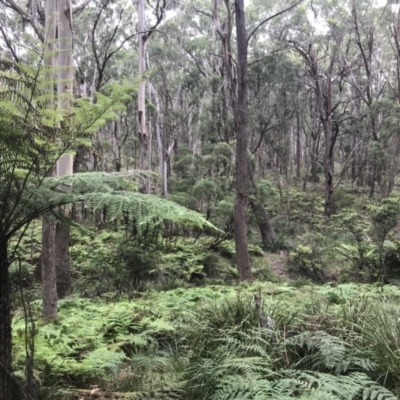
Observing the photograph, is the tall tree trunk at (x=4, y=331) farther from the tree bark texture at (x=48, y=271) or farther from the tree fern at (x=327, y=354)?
the tree bark texture at (x=48, y=271)

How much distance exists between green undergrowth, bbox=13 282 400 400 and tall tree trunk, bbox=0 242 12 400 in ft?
1.69

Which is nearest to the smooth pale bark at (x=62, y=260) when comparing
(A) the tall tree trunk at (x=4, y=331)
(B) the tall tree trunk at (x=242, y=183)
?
(B) the tall tree trunk at (x=242, y=183)

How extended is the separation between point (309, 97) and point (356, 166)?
7011mm

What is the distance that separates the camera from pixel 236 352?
3285 mm

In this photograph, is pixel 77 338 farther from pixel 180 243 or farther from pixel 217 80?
pixel 217 80

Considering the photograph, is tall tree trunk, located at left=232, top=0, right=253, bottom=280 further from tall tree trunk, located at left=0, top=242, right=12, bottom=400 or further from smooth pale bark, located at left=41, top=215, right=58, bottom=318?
tall tree trunk, located at left=0, top=242, right=12, bottom=400

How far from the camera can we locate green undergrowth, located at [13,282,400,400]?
102 inches

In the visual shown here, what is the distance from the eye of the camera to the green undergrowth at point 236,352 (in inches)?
102

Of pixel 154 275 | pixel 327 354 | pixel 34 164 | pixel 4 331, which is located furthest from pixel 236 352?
pixel 154 275

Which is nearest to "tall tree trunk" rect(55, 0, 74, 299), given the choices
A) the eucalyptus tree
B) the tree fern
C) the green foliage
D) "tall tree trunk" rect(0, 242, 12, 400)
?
the eucalyptus tree

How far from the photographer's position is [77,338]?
379 cm

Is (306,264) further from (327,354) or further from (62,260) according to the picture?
(327,354)

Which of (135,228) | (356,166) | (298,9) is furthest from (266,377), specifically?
(356,166)

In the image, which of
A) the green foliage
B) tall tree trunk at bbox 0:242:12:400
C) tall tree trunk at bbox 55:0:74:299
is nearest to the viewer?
tall tree trunk at bbox 0:242:12:400
